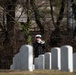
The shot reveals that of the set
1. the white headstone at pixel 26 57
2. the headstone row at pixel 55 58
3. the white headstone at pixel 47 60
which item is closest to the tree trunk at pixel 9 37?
the white headstone at pixel 47 60

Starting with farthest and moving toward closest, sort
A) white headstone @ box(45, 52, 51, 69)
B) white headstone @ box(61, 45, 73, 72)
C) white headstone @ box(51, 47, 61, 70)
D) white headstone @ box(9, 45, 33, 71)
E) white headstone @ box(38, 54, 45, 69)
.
Answer: 1. white headstone @ box(38, 54, 45, 69)
2. white headstone @ box(45, 52, 51, 69)
3. white headstone @ box(51, 47, 61, 70)
4. white headstone @ box(9, 45, 33, 71)
5. white headstone @ box(61, 45, 73, 72)

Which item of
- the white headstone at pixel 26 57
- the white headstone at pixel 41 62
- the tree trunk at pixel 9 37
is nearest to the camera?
the white headstone at pixel 26 57

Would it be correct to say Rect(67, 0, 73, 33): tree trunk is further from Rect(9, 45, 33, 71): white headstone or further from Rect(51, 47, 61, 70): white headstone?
Rect(9, 45, 33, 71): white headstone

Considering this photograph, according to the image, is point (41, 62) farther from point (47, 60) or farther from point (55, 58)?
point (55, 58)

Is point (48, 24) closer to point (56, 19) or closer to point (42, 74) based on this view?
point (56, 19)

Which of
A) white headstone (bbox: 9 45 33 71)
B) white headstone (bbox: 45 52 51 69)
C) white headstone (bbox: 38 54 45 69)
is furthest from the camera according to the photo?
white headstone (bbox: 38 54 45 69)

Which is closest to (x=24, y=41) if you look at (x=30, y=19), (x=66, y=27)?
(x=30, y=19)

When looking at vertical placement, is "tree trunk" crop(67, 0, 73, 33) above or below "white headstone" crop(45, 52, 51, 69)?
above

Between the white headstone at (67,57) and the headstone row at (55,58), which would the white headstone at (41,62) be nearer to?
the headstone row at (55,58)

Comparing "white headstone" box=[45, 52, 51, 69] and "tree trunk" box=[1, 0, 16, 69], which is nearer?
"white headstone" box=[45, 52, 51, 69]

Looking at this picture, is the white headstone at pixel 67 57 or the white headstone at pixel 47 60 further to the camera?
the white headstone at pixel 47 60

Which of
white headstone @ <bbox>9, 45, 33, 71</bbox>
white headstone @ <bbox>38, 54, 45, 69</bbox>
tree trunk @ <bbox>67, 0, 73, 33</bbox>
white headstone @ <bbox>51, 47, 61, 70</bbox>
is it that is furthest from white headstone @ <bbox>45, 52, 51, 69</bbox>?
tree trunk @ <bbox>67, 0, 73, 33</bbox>

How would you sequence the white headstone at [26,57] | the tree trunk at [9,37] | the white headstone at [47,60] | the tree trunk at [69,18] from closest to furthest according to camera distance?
the white headstone at [26,57]
the white headstone at [47,60]
the tree trunk at [9,37]
the tree trunk at [69,18]

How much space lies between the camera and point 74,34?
2989 cm
